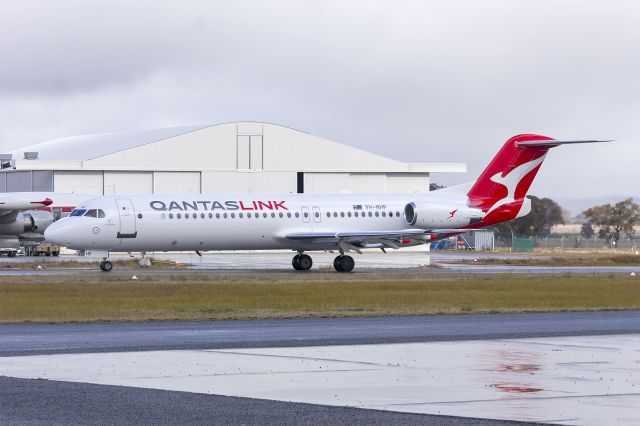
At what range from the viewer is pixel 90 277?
3922 centimetres

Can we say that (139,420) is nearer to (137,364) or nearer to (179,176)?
(137,364)

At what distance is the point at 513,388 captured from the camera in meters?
14.0

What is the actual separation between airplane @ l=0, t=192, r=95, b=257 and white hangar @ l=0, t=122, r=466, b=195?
118 inches

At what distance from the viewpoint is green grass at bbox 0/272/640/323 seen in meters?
26.3

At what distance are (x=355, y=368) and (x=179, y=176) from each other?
173 ft

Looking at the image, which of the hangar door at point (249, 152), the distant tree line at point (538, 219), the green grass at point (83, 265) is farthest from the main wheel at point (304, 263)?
the distant tree line at point (538, 219)

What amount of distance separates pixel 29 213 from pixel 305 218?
23.6 meters

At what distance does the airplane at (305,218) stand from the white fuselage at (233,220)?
0.04m

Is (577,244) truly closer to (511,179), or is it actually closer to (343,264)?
(511,179)

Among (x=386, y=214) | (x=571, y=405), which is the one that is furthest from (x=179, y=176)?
(x=571, y=405)

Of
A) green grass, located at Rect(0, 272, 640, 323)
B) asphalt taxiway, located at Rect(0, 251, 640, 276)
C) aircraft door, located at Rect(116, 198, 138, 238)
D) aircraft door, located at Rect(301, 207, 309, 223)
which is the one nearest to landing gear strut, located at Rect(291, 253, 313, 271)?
asphalt taxiway, located at Rect(0, 251, 640, 276)

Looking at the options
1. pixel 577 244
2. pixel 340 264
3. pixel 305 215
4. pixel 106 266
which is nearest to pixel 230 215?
pixel 305 215

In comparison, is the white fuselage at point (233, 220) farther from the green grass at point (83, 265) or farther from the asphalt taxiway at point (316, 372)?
the asphalt taxiway at point (316, 372)

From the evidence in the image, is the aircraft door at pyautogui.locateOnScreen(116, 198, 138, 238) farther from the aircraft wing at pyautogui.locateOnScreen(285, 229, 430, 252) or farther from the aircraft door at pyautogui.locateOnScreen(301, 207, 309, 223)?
the aircraft door at pyautogui.locateOnScreen(301, 207, 309, 223)
